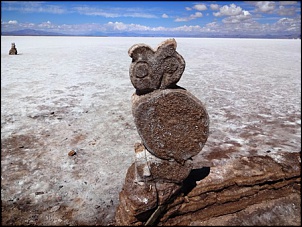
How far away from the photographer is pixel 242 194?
4.00 meters

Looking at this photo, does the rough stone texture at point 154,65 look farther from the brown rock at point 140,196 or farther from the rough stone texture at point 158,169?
the brown rock at point 140,196

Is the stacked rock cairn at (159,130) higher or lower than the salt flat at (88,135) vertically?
higher

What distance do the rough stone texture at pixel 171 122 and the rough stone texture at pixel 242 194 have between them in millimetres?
760

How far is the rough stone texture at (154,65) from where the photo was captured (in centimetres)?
297

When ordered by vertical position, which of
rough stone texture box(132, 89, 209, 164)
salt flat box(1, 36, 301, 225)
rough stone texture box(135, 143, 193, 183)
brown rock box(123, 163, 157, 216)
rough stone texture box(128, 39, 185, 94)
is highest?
rough stone texture box(128, 39, 185, 94)

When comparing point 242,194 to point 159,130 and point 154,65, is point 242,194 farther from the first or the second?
point 154,65

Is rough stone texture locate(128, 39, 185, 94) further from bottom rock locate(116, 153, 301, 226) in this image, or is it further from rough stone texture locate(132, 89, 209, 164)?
bottom rock locate(116, 153, 301, 226)

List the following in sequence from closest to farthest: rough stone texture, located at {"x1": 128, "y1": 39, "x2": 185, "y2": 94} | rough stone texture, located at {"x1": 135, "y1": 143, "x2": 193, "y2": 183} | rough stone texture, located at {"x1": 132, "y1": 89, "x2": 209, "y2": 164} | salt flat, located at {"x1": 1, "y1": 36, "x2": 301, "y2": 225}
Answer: rough stone texture, located at {"x1": 128, "y1": 39, "x2": 185, "y2": 94}, rough stone texture, located at {"x1": 132, "y1": 89, "x2": 209, "y2": 164}, rough stone texture, located at {"x1": 135, "y1": 143, "x2": 193, "y2": 183}, salt flat, located at {"x1": 1, "y1": 36, "x2": 301, "y2": 225}

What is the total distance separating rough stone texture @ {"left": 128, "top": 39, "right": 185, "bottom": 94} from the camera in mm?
2971

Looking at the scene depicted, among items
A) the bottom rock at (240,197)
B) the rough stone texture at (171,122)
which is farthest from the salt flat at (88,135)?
the rough stone texture at (171,122)

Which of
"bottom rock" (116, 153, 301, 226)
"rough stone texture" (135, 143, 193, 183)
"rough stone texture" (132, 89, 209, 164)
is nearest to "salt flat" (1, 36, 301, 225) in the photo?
"bottom rock" (116, 153, 301, 226)

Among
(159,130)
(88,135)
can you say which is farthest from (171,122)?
(88,135)

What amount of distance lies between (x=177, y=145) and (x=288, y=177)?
225 centimetres

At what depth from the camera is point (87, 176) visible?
5.21m
